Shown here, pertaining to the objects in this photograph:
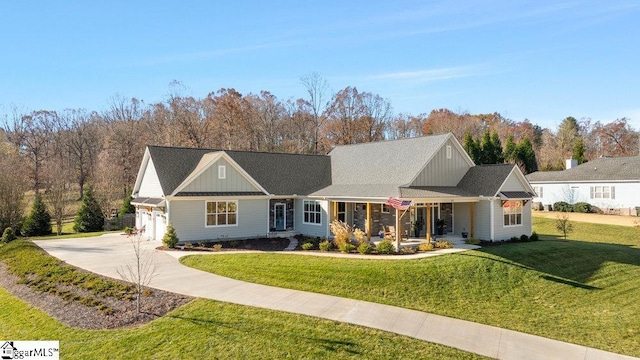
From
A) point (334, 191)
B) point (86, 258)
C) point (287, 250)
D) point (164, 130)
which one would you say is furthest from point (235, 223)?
point (164, 130)

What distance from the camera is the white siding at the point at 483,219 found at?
21.7 m

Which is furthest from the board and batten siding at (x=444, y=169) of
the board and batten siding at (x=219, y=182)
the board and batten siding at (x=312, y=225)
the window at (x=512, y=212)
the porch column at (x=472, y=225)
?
the board and batten siding at (x=219, y=182)

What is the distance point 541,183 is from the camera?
40938 mm

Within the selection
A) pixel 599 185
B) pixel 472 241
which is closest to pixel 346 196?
pixel 472 241

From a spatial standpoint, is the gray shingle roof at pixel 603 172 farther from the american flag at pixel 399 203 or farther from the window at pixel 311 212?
the window at pixel 311 212

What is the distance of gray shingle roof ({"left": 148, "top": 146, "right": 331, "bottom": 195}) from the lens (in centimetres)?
2359

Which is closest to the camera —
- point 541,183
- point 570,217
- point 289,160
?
point 289,160

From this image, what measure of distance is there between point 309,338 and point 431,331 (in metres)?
3.05

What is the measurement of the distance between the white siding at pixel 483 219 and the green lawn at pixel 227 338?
46.6 ft

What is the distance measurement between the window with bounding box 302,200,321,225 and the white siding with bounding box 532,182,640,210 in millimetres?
27382

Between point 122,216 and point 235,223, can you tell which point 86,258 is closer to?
point 235,223

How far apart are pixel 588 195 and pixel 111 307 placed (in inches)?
1556

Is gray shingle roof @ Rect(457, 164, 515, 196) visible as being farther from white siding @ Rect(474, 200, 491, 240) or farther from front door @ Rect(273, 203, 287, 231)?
front door @ Rect(273, 203, 287, 231)

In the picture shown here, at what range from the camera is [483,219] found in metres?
22.0
